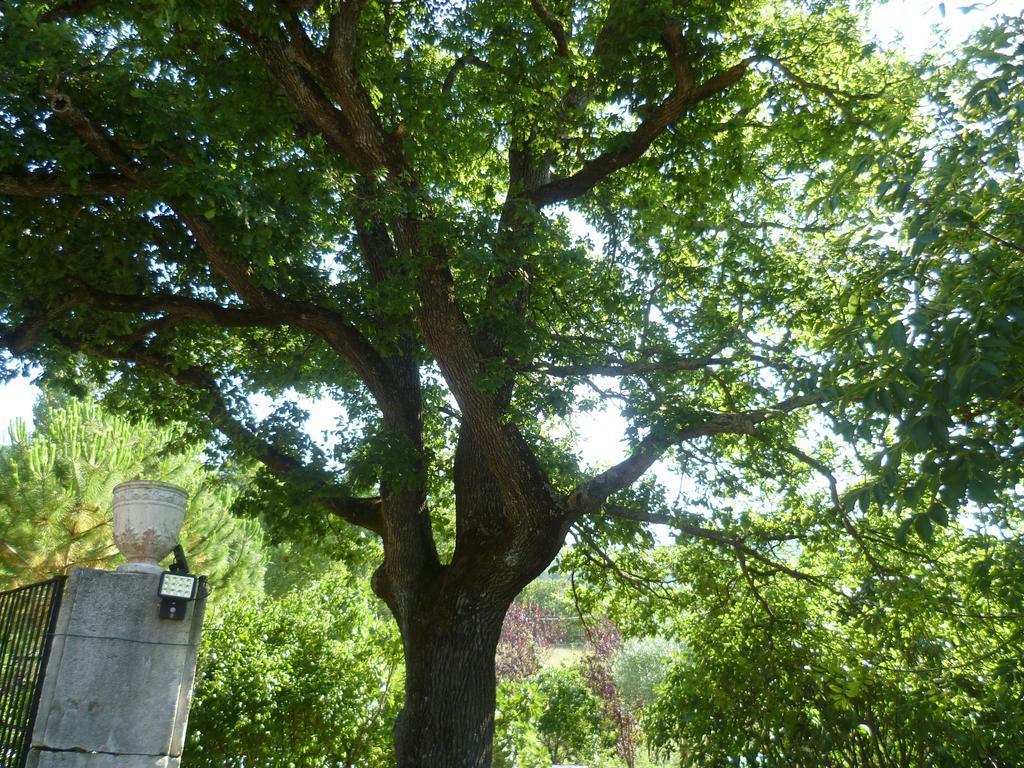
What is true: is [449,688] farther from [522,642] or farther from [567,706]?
[522,642]

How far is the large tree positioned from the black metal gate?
7.50 feet

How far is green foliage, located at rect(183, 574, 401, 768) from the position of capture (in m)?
9.30

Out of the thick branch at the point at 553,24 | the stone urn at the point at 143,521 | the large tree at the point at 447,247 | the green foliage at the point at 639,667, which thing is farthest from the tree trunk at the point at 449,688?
the green foliage at the point at 639,667

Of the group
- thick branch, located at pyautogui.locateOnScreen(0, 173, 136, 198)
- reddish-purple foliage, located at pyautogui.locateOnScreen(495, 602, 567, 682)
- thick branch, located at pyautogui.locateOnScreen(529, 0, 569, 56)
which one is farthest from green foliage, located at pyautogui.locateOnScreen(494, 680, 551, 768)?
thick branch, located at pyautogui.locateOnScreen(529, 0, 569, 56)

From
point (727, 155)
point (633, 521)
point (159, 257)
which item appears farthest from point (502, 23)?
point (633, 521)

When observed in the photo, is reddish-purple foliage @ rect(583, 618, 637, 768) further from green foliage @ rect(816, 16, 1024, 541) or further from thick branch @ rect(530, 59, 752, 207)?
green foliage @ rect(816, 16, 1024, 541)

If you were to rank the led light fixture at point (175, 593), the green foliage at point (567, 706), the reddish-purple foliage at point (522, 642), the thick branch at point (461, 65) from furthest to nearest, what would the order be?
the reddish-purple foliage at point (522, 642)
the green foliage at point (567, 706)
the thick branch at point (461, 65)
the led light fixture at point (175, 593)

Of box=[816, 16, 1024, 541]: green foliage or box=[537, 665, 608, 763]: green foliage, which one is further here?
box=[537, 665, 608, 763]: green foliage

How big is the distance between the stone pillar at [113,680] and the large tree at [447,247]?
2.06 meters

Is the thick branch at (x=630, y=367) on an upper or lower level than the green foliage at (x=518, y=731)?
upper

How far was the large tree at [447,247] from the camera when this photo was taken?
6043 mm

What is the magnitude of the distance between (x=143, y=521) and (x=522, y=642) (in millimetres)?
15027

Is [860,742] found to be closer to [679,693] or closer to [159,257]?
[679,693]

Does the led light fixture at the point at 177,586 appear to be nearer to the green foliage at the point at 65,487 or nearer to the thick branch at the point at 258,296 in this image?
the thick branch at the point at 258,296
